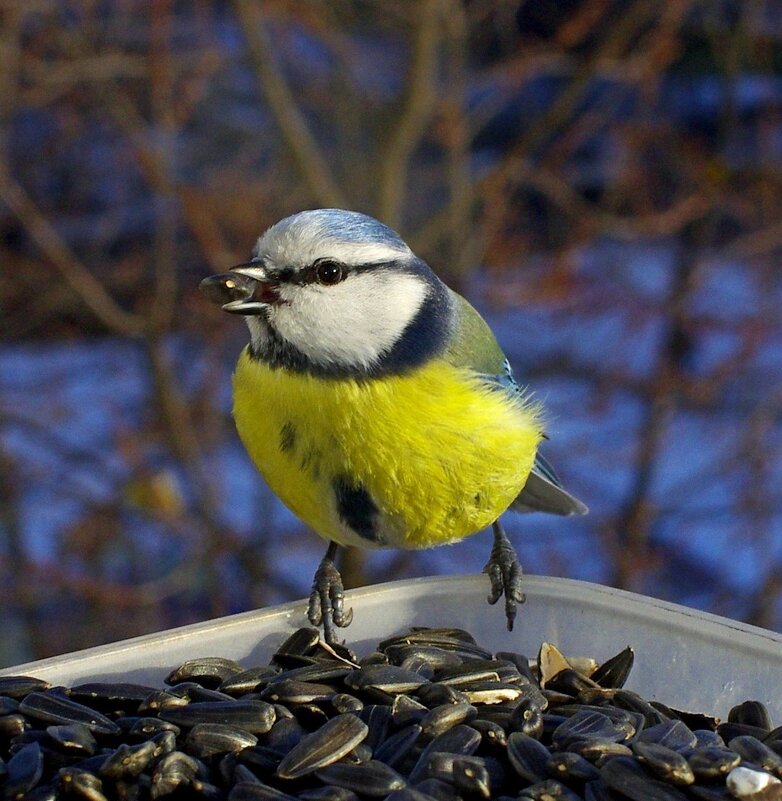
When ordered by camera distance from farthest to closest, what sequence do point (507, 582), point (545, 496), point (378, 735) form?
point (545, 496), point (507, 582), point (378, 735)

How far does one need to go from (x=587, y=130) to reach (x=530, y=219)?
78 cm

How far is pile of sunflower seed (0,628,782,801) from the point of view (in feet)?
5.60

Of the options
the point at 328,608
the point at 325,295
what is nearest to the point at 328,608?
the point at 328,608

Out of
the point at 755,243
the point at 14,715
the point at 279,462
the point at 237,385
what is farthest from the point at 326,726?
the point at 755,243

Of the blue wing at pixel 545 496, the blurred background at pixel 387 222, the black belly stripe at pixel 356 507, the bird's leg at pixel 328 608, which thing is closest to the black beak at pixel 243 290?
the black belly stripe at pixel 356 507

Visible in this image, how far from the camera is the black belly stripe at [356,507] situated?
7.45 feet

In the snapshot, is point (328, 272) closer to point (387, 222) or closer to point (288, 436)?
point (288, 436)

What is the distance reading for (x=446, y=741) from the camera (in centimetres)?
182

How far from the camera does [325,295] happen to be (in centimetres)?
227

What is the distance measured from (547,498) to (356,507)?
2.50ft

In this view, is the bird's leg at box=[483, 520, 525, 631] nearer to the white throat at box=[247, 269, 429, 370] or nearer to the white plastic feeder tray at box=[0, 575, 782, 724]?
the white plastic feeder tray at box=[0, 575, 782, 724]

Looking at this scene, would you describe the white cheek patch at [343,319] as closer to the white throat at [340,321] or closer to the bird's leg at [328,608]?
the white throat at [340,321]

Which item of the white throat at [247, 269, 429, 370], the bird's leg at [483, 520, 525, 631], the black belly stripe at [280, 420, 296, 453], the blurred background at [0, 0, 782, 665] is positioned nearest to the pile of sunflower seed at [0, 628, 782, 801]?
the bird's leg at [483, 520, 525, 631]

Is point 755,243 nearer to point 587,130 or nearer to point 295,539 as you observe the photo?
point 587,130
